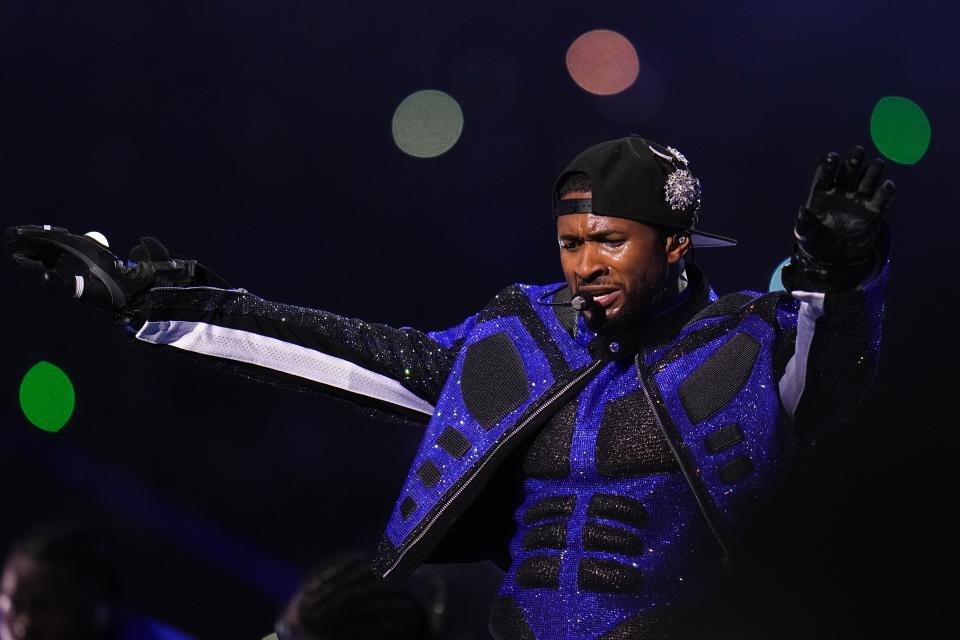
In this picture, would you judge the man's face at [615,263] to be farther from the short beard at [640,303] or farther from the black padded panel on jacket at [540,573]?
the black padded panel on jacket at [540,573]

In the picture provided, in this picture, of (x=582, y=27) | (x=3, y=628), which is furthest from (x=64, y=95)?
(x=3, y=628)

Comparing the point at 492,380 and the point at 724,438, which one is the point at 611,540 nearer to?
the point at 724,438

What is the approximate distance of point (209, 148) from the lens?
15.8 feet

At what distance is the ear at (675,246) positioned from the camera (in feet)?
7.95

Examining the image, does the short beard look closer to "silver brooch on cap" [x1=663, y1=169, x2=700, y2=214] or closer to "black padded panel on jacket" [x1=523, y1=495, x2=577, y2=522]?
"silver brooch on cap" [x1=663, y1=169, x2=700, y2=214]

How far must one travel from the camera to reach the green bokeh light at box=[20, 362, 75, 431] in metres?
4.79

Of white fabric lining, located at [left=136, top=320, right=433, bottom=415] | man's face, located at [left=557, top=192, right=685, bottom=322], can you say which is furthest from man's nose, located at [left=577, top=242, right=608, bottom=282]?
white fabric lining, located at [left=136, top=320, right=433, bottom=415]

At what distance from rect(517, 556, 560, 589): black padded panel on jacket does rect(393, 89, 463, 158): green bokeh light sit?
2.73 meters

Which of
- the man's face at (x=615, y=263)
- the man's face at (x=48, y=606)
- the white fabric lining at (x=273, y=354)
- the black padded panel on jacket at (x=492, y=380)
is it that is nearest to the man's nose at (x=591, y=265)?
the man's face at (x=615, y=263)

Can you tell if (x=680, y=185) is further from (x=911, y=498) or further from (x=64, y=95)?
(x=64, y=95)

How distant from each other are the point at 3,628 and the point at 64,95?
245 centimetres

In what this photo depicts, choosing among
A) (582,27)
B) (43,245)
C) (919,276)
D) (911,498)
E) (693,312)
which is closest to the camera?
(911,498)

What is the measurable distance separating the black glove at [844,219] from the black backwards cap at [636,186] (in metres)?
0.40

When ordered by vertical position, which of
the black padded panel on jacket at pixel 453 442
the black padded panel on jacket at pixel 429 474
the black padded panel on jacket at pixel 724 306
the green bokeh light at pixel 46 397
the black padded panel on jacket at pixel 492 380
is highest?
the black padded panel on jacket at pixel 724 306
